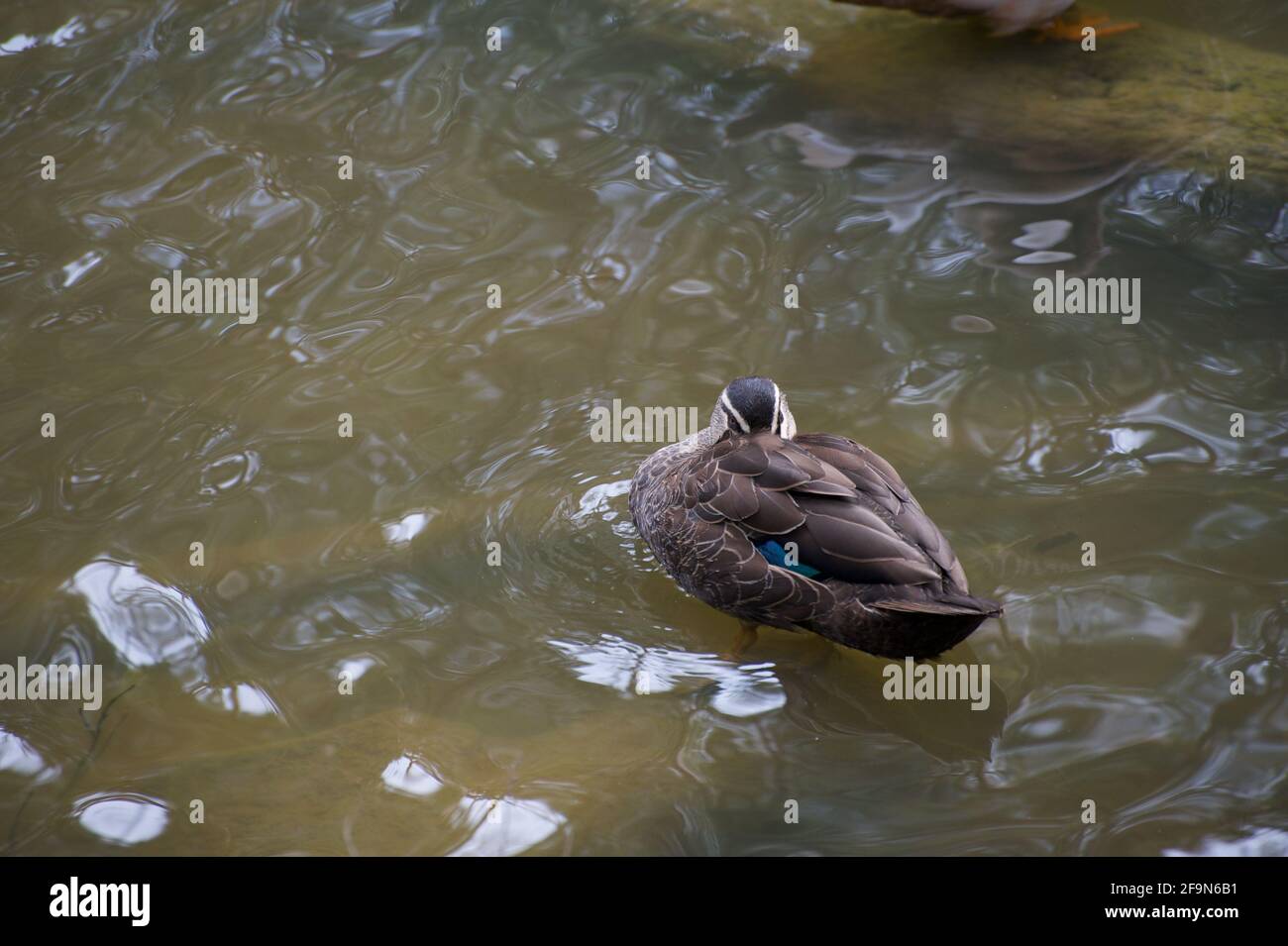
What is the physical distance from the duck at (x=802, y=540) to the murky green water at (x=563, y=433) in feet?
0.93

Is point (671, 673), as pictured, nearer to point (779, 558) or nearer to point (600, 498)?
point (779, 558)

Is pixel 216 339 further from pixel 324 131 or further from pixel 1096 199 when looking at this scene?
pixel 1096 199

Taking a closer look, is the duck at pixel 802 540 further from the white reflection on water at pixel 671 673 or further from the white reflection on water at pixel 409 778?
the white reflection on water at pixel 409 778

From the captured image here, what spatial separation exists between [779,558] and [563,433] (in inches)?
67.1

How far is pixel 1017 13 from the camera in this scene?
8.84 meters

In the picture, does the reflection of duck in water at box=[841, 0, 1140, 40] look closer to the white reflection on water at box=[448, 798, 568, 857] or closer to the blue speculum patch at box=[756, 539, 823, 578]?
the blue speculum patch at box=[756, 539, 823, 578]

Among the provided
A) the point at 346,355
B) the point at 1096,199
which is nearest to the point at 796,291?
the point at 1096,199

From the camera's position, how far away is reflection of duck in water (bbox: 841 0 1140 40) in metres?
8.78

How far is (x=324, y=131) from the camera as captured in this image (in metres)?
8.40

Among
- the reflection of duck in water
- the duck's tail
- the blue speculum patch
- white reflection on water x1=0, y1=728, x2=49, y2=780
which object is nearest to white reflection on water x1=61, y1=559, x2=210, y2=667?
white reflection on water x1=0, y1=728, x2=49, y2=780

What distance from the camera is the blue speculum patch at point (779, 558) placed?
4957 mm

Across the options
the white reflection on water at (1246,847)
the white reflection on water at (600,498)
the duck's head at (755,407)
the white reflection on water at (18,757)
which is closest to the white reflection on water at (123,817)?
the white reflection on water at (18,757)

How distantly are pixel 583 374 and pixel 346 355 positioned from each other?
137 cm

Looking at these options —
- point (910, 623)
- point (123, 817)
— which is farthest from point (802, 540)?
point (123, 817)
